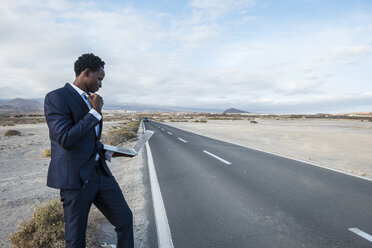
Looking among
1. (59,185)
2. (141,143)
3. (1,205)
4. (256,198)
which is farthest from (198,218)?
(1,205)

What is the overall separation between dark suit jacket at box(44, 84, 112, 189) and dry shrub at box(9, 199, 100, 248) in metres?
1.42

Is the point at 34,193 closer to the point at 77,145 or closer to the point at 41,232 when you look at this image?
the point at 41,232

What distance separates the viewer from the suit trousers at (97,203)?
1791 mm

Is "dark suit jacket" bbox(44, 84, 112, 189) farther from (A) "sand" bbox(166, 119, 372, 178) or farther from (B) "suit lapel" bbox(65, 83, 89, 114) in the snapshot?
(A) "sand" bbox(166, 119, 372, 178)

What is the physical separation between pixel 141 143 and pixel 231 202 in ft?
8.93

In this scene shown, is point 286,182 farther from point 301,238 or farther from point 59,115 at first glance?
point 59,115

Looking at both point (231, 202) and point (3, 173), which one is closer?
point (231, 202)

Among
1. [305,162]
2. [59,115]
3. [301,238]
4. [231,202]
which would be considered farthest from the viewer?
[305,162]

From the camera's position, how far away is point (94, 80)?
2.04 metres

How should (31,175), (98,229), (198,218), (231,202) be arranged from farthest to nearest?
(31,175), (231,202), (198,218), (98,229)

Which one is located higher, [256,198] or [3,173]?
[256,198]

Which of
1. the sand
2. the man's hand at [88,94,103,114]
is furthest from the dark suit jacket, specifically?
the sand

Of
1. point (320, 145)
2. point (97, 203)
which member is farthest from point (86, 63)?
point (320, 145)

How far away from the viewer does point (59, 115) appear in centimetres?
171
